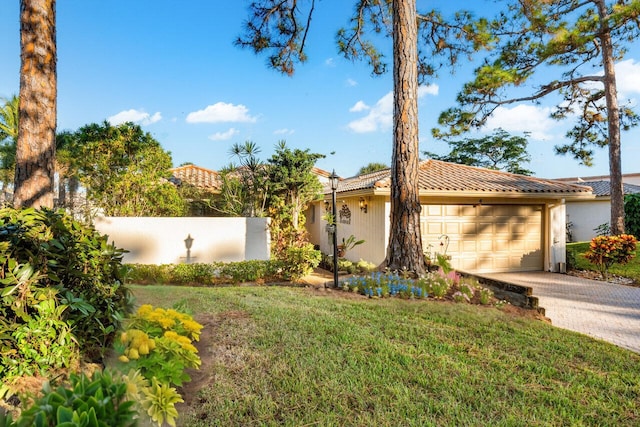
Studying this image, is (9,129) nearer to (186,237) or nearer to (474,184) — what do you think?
(186,237)

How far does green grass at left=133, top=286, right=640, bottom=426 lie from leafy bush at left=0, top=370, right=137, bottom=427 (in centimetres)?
90

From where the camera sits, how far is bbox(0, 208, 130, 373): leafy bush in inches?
79.0

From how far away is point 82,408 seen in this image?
131 cm

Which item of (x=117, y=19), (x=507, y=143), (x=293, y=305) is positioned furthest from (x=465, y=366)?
(x=507, y=143)

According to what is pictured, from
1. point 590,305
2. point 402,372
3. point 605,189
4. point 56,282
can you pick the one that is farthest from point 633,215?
point 56,282

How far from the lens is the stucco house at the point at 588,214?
1827 cm

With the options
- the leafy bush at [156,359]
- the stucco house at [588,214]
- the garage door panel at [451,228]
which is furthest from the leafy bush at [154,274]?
the stucco house at [588,214]

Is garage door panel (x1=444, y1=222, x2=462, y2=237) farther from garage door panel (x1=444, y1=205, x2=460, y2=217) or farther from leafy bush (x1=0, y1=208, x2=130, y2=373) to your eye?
leafy bush (x1=0, y1=208, x2=130, y2=373)

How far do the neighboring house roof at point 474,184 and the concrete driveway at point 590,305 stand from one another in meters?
2.56

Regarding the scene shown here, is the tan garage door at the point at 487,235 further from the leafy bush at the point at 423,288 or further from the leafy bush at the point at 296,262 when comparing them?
the leafy bush at the point at 296,262

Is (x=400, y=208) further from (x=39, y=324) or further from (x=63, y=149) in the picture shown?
(x=63, y=149)

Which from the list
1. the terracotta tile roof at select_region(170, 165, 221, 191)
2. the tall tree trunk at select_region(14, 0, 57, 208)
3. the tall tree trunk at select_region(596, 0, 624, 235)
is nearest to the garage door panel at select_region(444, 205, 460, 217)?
the tall tree trunk at select_region(596, 0, 624, 235)

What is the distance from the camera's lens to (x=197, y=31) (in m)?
10.7

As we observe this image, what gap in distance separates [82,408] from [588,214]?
75.4 ft
